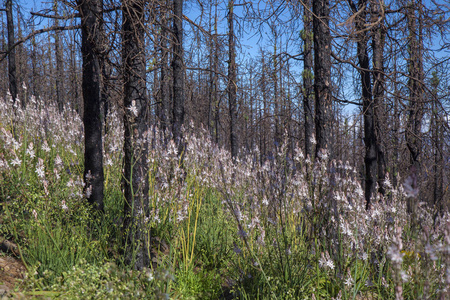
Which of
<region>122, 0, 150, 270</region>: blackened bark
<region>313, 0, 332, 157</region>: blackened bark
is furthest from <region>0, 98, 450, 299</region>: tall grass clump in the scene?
<region>313, 0, 332, 157</region>: blackened bark

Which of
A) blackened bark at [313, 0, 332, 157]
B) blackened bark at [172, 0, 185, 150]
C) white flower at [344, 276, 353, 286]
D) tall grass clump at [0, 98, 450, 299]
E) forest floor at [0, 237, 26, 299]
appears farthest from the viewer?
blackened bark at [172, 0, 185, 150]

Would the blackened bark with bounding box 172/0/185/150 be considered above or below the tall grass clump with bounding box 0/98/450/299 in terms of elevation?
above

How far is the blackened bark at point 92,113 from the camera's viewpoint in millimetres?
3989

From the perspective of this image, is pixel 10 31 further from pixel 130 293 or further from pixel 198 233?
pixel 130 293

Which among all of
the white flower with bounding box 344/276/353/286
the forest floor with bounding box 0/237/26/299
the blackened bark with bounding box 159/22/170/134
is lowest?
the white flower with bounding box 344/276/353/286

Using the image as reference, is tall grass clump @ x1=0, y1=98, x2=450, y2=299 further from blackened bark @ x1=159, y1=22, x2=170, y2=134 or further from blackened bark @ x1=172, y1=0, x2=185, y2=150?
blackened bark @ x1=172, y1=0, x2=185, y2=150

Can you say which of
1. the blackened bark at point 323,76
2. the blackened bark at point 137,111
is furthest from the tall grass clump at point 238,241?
the blackened bark at point 323,76

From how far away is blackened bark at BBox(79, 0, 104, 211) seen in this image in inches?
157

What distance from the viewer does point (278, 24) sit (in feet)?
16.0

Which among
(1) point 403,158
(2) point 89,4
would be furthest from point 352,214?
(1) point 403,158

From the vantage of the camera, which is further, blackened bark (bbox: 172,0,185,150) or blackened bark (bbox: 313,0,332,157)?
blackened bark (bbox: 172,0,185,150)

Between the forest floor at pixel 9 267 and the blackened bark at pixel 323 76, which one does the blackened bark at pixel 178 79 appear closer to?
the blackened bark at pixel 323 76

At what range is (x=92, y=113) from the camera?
4.20m

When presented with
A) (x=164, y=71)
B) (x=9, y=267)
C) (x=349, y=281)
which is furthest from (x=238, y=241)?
(x=164, y=71)
